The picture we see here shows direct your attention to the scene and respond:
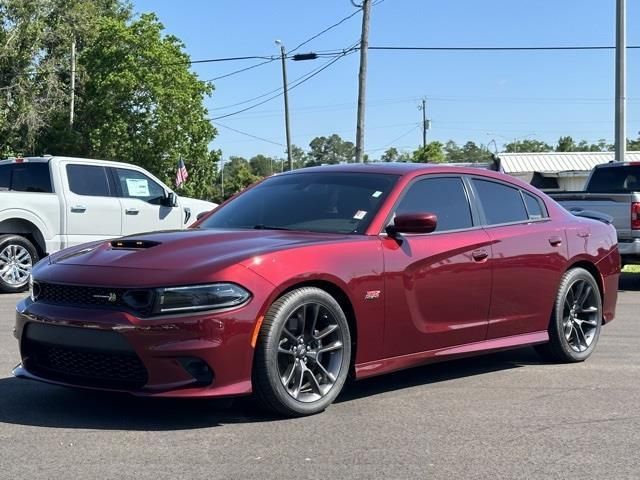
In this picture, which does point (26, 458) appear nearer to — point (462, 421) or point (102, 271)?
point (102, 271)

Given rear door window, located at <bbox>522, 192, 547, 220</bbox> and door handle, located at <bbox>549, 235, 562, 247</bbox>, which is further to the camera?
rear door window, located at <bbox>522, 192, 547, 220</bbox>

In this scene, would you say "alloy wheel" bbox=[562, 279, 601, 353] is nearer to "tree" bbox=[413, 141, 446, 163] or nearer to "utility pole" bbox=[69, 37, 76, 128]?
"utility pole" bbox=[69, 37, 76, 128]

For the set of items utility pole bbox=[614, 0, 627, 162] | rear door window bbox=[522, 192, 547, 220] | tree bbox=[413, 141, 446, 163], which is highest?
tree bbox=[413, 141, 446, 163]

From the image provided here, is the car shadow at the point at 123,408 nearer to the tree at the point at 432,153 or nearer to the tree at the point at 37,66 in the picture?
the tree at the point at 37,66

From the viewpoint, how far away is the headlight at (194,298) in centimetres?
443

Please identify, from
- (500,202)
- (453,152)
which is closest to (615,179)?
(500,202)

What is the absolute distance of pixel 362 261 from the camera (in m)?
5.10

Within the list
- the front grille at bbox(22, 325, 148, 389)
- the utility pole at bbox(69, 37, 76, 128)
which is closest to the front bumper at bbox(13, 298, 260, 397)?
the front grille at bbox(22, 325, 148, 389)

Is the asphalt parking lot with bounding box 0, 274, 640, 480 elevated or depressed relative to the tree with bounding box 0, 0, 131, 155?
depressed

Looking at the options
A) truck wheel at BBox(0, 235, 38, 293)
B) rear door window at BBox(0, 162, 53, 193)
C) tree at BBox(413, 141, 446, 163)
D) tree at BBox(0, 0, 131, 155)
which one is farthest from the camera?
tree at BBox(413, 141, 446, 163)

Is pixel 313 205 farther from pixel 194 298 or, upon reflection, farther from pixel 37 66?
pixel 37 66

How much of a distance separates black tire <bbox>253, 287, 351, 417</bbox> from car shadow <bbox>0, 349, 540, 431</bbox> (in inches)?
8.5

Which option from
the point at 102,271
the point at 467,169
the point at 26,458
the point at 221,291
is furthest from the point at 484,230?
the point at 26,458

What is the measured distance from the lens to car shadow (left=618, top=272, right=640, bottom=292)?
1280 cm
